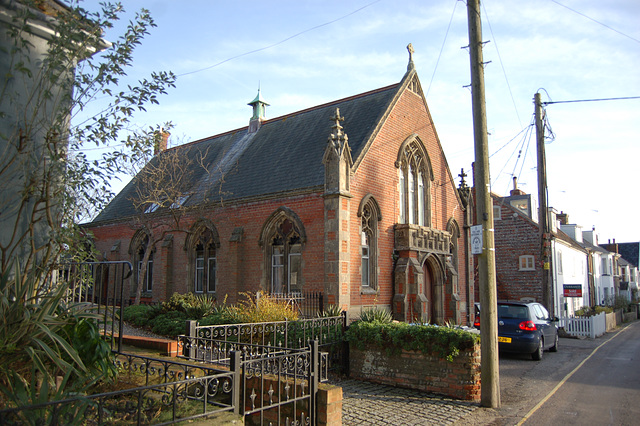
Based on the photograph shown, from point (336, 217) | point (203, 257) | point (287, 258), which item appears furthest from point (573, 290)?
point (203, 257)

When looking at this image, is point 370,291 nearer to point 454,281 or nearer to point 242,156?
point 454,281

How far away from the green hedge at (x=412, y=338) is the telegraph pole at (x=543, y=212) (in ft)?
41.8

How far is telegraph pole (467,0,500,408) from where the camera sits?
9.39m

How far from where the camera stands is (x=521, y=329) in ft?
50.6

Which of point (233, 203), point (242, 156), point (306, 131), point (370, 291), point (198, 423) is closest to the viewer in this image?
point (198, 423)

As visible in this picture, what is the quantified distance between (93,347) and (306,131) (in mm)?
16946

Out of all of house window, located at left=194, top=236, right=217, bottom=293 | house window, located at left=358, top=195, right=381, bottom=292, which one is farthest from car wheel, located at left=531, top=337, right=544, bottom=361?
house window, located at left=194, top=236, right=217, bottom=293

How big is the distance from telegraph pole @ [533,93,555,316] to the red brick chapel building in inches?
129

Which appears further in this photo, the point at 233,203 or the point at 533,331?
the point at 233,203

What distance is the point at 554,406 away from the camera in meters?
9.53

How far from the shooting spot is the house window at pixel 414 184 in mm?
19750

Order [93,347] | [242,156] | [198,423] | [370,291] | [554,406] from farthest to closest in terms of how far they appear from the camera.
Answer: [242,156]
[370,291]
[554,406]
[93,347]
[198,423]

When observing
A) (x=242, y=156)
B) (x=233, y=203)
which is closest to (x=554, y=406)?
(x=233, y=203)

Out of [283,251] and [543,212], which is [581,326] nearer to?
[543,212]
